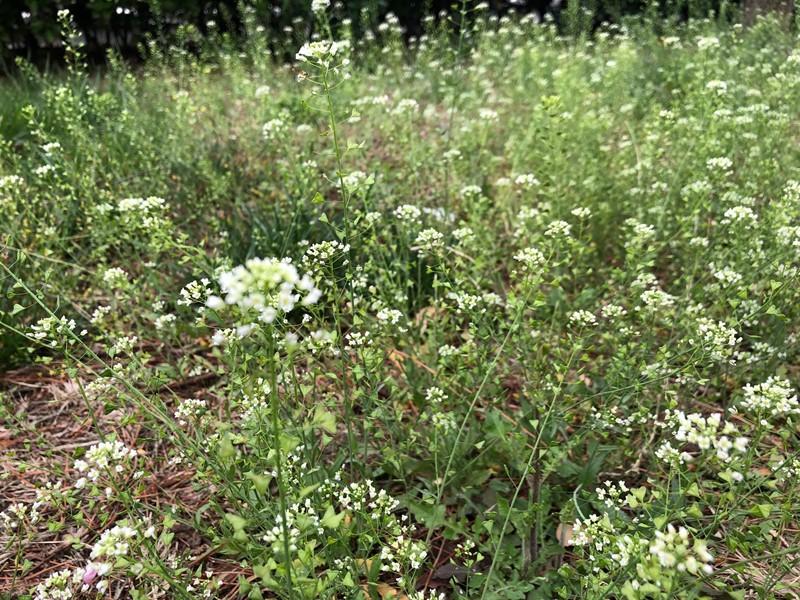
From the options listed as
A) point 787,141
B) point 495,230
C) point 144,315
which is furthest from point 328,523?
point 787,141

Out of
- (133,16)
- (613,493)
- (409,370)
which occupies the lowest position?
(409,370)

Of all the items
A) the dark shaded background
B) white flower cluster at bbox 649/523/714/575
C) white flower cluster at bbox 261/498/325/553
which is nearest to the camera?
white flower cluster at bbox 649/523/714/575

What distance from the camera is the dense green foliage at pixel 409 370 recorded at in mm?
1541

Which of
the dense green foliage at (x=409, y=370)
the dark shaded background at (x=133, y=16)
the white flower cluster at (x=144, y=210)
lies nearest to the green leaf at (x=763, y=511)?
the dense green foliage at (x=409, y=370)

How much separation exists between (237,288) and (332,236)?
7.26 feet

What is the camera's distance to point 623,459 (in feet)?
7.16

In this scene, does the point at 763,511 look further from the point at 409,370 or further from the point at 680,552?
the point at 409,370

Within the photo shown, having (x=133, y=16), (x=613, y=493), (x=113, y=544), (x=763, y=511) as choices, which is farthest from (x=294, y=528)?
(x=133, y=16)

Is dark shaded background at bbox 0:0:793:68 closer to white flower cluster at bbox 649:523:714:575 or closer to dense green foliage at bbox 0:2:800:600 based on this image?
dense green foliage at bbox 0:2:800:600

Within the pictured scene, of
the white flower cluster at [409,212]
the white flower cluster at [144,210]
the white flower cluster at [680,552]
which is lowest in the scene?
the white flower cluster at [680,552]

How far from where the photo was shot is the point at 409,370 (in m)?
2.42

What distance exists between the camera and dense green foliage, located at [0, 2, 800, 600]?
5.06ft

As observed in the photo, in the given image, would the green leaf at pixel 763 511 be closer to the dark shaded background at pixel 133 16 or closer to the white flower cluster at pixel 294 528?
the white flower cluster at pixel 294 528

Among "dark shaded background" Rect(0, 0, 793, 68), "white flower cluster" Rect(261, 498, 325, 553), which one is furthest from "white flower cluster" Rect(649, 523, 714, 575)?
"dark shaded background" Rect(0, 0, 793, 68)
